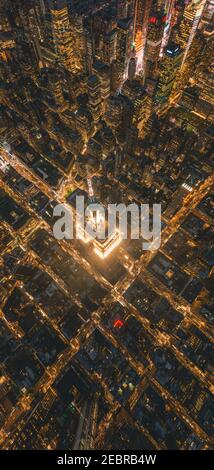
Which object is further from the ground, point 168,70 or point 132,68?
point 132,68

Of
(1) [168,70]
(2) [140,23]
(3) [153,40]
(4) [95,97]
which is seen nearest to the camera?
(1) [168,70]

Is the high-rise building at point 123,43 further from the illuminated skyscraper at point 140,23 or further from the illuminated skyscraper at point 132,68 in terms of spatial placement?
the illuminated skyscraper at point 140,23

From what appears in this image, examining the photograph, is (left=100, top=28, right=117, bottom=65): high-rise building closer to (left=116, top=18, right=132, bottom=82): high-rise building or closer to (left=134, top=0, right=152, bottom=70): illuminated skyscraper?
(left=116, top=18, right=132, bottom=82): high-rise building

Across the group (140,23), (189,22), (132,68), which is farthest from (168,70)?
(140,23)

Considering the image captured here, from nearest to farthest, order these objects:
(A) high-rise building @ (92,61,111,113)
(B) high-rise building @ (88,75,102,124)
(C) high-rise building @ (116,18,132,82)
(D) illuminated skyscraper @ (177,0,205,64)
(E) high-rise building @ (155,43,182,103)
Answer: (E) high-rise building @ (155,43,182,103) < (B) high-rise building @ (88,75,102,124) < (C) high-rise building @ (116,18,132,82) < (D) illuminated skyscraper @ (177,0,205,64) < (A) high-rise building @ (92,61,111,113)

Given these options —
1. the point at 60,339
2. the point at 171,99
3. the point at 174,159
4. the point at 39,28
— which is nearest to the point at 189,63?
the point at 171,99

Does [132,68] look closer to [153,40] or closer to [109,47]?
[109,47]

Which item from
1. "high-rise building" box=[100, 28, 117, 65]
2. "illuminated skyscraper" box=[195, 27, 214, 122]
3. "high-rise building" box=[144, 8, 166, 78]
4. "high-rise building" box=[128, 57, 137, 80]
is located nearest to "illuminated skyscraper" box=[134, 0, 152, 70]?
"high-rise building" box=[144, 8, 166, 78]

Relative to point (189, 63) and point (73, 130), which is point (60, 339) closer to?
point (73, 130)

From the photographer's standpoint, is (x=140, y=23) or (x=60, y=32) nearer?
(x=60, y=32)
